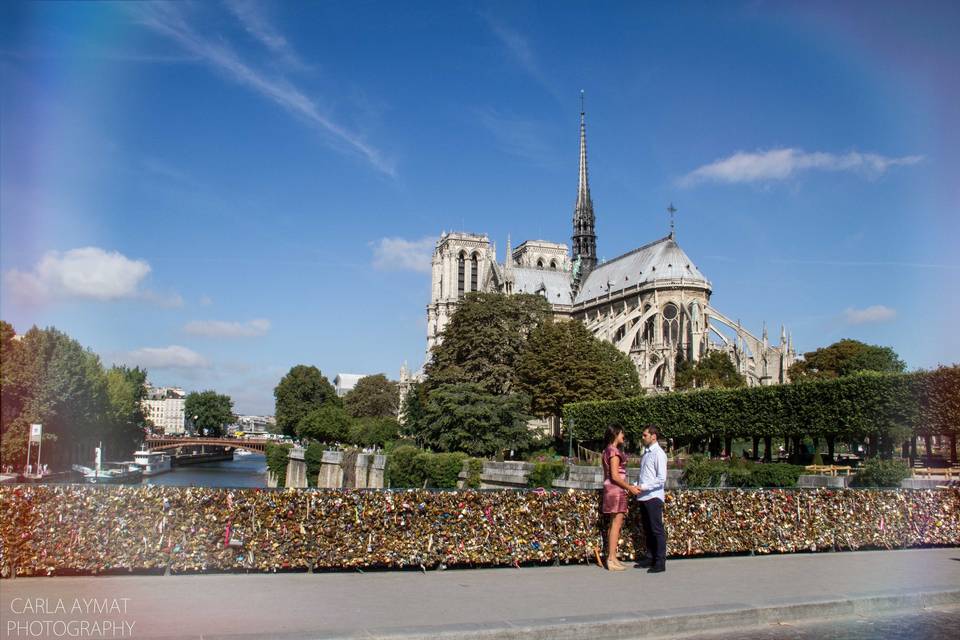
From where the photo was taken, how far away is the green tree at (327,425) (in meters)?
86.9

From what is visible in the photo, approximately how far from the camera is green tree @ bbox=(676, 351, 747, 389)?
70.2 m

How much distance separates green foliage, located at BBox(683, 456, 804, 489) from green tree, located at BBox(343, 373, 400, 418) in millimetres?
73484

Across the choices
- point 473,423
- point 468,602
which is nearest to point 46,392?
point 473,423

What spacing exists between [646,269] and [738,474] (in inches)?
2623

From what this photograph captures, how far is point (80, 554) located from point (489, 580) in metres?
4.43

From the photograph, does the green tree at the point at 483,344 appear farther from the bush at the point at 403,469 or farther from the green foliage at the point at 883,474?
the green foliage at the point at 883,474

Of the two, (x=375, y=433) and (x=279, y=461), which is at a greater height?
(x=375, y=433)

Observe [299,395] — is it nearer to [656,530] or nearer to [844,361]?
[844,361]

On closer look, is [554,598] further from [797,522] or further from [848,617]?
[797,522]

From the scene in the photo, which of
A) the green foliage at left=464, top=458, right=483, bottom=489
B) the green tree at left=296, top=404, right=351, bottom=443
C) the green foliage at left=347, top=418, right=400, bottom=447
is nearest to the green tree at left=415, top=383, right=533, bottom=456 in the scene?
→ the green foliage at left=464, top=458, right=483, bottom=489

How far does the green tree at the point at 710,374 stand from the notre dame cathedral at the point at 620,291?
1475mm

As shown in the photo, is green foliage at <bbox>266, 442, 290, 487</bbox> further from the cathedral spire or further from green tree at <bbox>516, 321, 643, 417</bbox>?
the cathedral spire

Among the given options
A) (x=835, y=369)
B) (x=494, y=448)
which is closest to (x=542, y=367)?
(x=494, y=448)

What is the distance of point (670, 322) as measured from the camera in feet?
296
